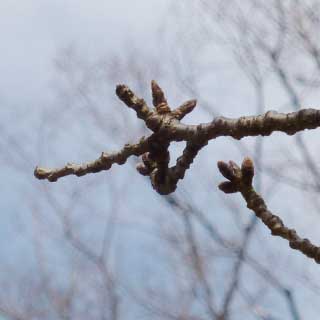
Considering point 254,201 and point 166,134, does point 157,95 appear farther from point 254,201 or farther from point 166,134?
point 254,201

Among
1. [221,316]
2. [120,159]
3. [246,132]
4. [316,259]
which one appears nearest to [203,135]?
[246,132]

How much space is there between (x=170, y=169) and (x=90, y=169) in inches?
6.1

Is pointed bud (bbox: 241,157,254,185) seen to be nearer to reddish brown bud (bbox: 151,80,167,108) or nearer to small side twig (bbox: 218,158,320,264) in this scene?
small side twig (bbox: 218,158,320,264)

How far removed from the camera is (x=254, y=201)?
1.04 m

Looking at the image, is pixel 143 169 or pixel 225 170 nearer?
pixel 225 170

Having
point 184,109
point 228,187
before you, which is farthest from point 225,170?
point 184,109

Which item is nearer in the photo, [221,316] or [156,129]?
[156,129]

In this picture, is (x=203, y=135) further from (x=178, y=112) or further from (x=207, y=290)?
(x=207, y=290)

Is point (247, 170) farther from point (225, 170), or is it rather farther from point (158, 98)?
point (158, 98)

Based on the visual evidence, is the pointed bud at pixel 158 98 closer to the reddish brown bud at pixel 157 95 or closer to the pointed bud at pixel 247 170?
the reddish brown bud at pixel 157 95

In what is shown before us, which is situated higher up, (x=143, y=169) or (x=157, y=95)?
(x=157, y=95)

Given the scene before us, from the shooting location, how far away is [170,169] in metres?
1.04

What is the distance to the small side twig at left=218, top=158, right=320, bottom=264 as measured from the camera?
3.31 ft

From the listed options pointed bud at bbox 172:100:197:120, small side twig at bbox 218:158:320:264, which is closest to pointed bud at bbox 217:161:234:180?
small side twig at bbox 218:158:320:264
